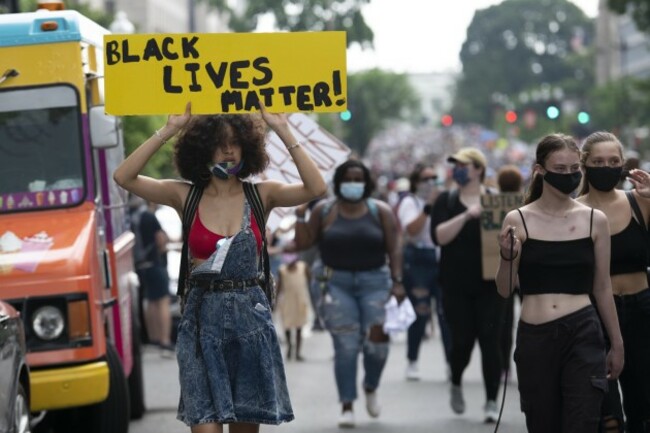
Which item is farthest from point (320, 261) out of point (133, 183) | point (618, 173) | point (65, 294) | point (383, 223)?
point (133, 183)

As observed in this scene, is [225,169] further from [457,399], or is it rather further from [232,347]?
[457,399]

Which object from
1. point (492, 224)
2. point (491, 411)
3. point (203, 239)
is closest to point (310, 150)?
point (492, 224)

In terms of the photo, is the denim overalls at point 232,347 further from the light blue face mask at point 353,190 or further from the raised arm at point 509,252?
the light blue face mask at point 353,190

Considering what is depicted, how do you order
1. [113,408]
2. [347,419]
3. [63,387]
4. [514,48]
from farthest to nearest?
[514,48], [347,419], [113,408], [63,387]

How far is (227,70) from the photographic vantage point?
7.04 metres

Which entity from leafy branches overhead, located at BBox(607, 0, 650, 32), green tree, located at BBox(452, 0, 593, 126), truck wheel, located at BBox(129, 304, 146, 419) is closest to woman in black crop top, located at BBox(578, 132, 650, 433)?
truck wheel, located at BBox(129, 304, 146, 419)

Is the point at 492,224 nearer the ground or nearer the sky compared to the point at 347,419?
nearer the sky

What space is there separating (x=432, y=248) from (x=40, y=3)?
17.8 feet

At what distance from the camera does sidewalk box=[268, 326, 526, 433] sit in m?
11.2

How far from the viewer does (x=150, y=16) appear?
297ft

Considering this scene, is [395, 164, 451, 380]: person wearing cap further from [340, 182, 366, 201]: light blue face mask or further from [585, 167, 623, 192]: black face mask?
[585, 167, 623, 192]: black face mask

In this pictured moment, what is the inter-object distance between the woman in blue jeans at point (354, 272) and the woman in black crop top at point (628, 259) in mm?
3319

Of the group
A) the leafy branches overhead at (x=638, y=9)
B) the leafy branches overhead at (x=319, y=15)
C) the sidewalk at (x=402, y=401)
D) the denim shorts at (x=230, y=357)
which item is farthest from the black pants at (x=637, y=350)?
the leafy branches overhead at (x=319, y=15)

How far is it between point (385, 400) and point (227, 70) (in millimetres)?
6361
